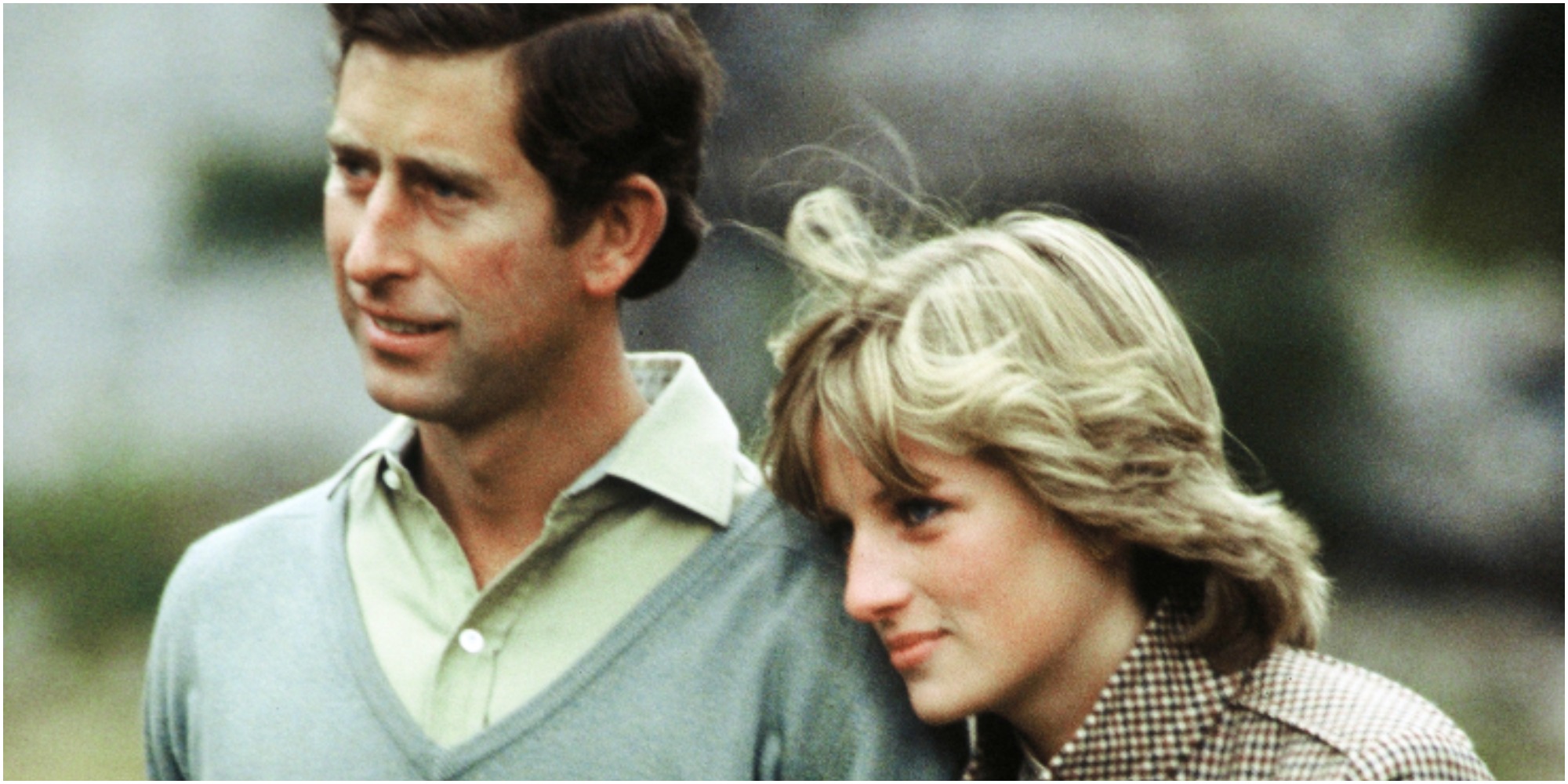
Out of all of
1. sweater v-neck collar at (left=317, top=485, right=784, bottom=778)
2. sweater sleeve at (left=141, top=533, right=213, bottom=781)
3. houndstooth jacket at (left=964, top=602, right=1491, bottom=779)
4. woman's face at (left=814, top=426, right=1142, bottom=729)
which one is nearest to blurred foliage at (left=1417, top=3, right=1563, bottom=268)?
houndstooth jacket at (left=964, top=602, right=1491, bottom=779)

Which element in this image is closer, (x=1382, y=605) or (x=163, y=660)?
(x=163, y=660)

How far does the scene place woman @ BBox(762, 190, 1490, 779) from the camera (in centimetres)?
180

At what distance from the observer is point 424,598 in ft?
6.55

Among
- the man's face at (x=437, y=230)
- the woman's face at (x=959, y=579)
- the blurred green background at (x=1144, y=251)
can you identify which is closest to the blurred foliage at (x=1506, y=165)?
the blurred green background at (x=1144, y=251)

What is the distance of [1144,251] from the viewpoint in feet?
14.7

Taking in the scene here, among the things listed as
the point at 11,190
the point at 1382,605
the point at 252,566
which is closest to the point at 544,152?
the point at 252,566

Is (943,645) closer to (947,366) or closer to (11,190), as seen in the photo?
(947,366)

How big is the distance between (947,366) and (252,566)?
972 mm

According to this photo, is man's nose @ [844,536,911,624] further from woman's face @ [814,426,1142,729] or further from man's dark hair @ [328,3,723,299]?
man's dark hair @ [328,3,723,299]

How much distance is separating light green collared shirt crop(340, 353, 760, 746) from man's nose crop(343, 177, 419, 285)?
331mm

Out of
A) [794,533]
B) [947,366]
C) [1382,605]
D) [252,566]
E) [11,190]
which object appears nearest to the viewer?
[947,366]

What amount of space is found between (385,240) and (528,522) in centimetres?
41

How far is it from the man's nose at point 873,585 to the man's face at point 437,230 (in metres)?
0.47

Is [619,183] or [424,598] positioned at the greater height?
[619,183]
